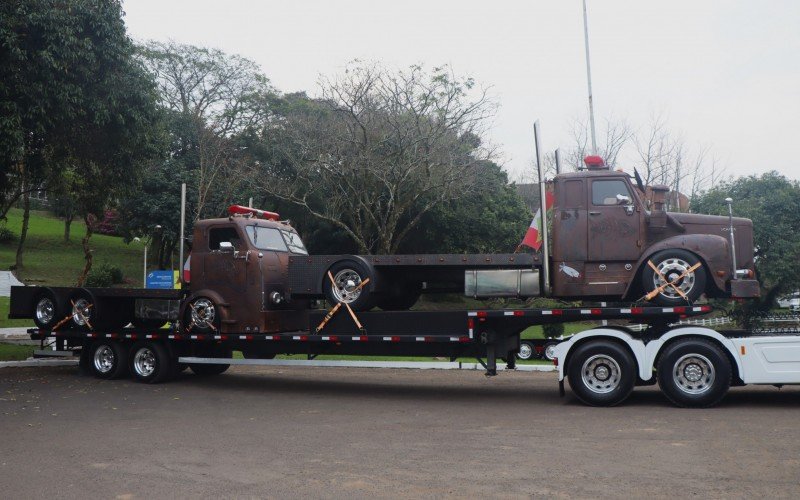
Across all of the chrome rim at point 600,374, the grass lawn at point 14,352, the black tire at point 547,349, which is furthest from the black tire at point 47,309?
the chrome rim at point 600,374

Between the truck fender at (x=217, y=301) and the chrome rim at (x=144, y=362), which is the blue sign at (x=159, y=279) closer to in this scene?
the chrome rim at (x=144, y=362)

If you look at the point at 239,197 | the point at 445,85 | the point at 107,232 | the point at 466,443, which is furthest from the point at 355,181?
the point at 107,232

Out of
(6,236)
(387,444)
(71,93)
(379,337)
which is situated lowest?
(387,444)

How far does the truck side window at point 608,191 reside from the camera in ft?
35.4

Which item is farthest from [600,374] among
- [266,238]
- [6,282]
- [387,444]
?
[6,282]

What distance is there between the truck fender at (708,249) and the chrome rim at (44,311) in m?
Answer: 11.3

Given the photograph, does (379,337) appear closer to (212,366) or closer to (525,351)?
(525,351)

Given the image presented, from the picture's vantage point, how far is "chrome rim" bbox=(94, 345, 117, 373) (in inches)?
558

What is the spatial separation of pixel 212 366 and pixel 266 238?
393 cm

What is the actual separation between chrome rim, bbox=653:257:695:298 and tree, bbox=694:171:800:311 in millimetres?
23933

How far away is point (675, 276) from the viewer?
10211 millimetres

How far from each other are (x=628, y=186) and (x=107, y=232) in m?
56.1

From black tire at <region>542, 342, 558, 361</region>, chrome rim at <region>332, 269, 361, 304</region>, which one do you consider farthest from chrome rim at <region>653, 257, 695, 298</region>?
chrome rim at <region>332, 269, 361, 304</region>

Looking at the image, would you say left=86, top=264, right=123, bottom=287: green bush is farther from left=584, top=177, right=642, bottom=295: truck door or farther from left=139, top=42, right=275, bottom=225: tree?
left=584, top=177, right=642, bottom=295: truck door
